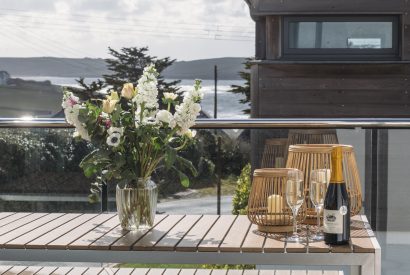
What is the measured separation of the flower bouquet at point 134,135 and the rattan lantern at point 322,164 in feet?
1.49

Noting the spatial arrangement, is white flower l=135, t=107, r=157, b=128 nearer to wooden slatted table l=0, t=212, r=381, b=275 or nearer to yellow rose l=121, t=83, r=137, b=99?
yellow rose l=121, t=83, r=137, b=99

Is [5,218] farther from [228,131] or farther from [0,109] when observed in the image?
[0,109]

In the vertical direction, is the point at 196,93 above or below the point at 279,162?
above

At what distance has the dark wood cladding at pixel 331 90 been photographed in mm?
8492

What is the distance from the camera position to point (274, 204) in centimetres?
275

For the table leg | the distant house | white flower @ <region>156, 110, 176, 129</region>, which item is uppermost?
the distant house

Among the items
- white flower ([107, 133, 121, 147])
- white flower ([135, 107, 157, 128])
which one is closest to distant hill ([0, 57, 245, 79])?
white flower ([135, 107, 157, 128])

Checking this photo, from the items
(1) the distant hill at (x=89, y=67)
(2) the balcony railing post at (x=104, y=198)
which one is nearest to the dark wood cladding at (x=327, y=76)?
(1) the distant hill at (x=89, y=67)

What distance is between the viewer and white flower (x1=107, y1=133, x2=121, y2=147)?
272cm

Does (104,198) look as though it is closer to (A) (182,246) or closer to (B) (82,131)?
(B) (82,131)

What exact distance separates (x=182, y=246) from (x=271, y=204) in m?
0.35

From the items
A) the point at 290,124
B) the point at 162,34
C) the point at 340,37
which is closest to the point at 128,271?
the point at 290,124

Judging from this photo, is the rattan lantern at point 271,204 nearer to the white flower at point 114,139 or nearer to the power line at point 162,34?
the white flower at point 114,139

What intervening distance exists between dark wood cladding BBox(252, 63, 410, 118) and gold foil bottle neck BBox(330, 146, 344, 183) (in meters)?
5.81
